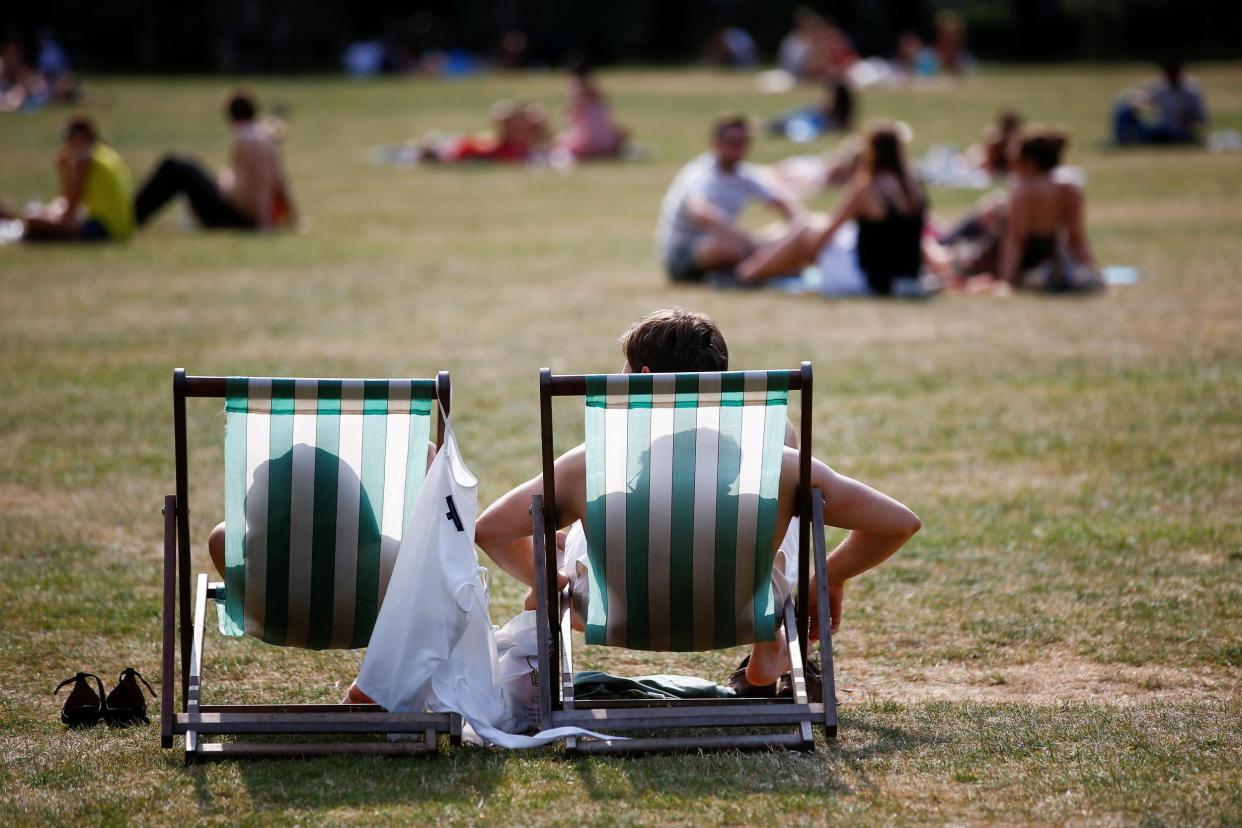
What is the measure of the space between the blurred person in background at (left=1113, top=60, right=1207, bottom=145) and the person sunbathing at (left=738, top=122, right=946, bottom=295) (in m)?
12.3

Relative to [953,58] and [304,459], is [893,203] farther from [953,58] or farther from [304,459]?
[953,58]

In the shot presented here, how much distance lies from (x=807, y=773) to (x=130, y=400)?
5.77 m

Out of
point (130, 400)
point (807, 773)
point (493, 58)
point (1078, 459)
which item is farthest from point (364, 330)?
point (493, 58)

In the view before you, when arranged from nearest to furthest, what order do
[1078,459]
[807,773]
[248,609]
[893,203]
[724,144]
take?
[807,773] → [248,609] → [1078,459] → [893,203] → [724,144]

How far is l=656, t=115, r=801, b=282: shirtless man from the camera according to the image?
41.2 feet

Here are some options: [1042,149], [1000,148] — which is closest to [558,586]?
[1042,149]

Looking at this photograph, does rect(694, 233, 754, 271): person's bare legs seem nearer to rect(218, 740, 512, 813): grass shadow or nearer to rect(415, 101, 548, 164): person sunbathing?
rect(218, 740, 512, 813): grass shadow

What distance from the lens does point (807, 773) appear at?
149 inches

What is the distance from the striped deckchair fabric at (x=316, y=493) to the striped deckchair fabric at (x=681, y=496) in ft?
1.66

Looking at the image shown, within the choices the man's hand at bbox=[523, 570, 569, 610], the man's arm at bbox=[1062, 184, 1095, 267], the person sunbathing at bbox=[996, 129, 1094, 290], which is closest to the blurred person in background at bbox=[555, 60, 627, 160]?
the person sunbathing at bbox=[996, 129, 1094, 290]

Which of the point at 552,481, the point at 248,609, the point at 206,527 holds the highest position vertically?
the point at 552,481

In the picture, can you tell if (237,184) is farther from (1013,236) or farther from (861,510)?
(861,510)

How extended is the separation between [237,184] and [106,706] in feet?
39.9

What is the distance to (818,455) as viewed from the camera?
7359 mm
